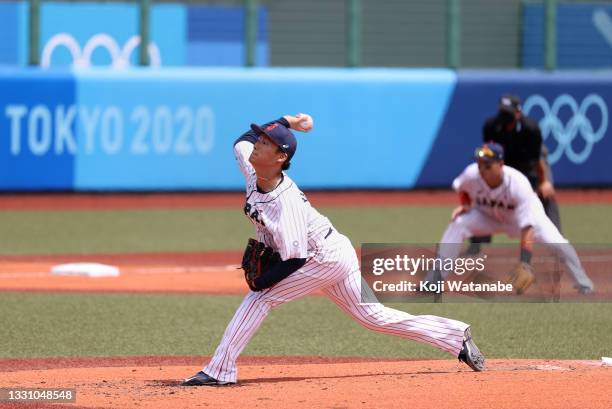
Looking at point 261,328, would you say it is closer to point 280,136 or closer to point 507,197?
point 507,197

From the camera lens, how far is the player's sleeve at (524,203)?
11094 mm

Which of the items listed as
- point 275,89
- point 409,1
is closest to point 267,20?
point 409,1

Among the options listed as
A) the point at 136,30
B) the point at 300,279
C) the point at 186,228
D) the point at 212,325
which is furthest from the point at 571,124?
the point at 300,279

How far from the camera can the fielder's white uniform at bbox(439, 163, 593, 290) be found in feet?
36.1

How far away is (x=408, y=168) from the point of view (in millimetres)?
18938

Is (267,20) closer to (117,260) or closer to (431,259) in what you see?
(117,260)

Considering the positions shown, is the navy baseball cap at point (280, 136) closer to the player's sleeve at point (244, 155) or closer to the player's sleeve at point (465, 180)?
the player's sleeve at point (244, 155)

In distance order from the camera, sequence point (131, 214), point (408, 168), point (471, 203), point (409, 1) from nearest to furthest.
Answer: point (471, 203) → point (131, 214) → point (408, 168) → point (409, 1)

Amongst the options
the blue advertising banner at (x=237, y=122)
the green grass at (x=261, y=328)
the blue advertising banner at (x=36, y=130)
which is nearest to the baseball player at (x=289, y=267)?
the green grass at (x=261, y=328)

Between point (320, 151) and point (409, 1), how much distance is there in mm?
5653

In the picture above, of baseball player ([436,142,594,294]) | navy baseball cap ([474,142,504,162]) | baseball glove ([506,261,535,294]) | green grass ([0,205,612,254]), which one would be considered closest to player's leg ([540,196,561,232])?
baseball player ([436,142,594,294])

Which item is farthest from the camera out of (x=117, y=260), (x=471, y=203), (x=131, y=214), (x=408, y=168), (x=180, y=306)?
(x=408, y=168)

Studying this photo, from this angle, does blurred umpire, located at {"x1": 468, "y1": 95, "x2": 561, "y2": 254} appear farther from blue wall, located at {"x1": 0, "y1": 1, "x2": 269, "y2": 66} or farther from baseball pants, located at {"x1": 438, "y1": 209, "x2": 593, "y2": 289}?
blue wall, located at {"x1": 0, "y1": 1, "x2": 269, "y2": 66}

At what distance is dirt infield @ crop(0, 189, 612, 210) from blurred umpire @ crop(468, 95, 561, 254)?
5648 millimetres
